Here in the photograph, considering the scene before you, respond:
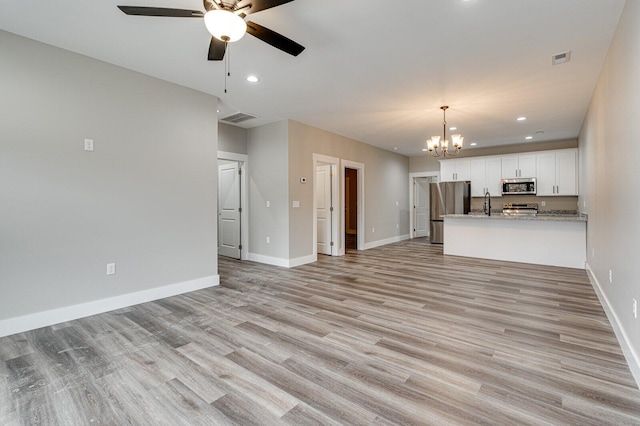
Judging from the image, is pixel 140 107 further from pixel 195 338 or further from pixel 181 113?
pixel 195 338

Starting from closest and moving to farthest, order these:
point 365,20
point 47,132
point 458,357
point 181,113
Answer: point 458,357, point 365,20, point 47,132, point 181,113

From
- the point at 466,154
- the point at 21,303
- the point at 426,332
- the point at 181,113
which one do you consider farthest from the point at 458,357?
the point at 466,154

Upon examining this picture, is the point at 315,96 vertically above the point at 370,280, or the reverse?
the point at 315,96

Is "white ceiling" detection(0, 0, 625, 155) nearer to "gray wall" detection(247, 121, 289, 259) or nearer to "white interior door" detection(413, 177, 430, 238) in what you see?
"gray wall" detection(247, 121, 289, 259)

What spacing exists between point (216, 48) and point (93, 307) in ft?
9.74

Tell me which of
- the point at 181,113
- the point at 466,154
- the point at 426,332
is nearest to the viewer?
the point at 426,332

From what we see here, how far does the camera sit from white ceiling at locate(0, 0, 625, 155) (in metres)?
2.45

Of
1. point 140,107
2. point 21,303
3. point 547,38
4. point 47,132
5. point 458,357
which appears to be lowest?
point 458,357

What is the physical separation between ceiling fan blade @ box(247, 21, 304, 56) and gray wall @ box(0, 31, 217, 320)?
2247 millimetres

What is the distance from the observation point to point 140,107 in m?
3.63

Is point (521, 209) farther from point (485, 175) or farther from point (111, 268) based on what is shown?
point (111, 268)

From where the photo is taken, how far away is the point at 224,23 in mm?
1861

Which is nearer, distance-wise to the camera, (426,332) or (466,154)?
(426,332)

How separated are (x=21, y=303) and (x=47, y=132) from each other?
5.46 feet
